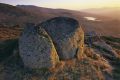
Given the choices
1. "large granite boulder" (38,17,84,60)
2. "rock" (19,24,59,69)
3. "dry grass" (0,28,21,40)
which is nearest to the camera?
"rock" (19,24,59,69)

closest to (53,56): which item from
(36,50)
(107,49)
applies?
(36,50)

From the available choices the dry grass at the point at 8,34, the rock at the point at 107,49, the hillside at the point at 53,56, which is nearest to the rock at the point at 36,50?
the hillside at the point at 53,56

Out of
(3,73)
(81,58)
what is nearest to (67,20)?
(81,58)

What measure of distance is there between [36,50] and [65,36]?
405 cm

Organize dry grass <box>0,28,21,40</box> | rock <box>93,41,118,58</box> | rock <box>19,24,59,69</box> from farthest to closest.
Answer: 1. dry grass <box>0,28,21,40</box>
2. rock <box>93,41,118,58</box>
3. rock <box>19,24,59,69</box>

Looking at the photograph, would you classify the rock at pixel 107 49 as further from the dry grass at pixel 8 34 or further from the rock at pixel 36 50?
the rock at pixel 36 50

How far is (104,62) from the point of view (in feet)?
132

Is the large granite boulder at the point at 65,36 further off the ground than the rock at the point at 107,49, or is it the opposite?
the large granite boulder at the point at 65,36

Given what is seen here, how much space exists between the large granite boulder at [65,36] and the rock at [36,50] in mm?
1987

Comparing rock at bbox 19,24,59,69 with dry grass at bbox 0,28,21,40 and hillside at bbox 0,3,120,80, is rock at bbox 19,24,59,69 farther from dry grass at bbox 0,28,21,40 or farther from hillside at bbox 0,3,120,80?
dry grass at bbox 0,28,21,40

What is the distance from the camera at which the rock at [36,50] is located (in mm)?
32969

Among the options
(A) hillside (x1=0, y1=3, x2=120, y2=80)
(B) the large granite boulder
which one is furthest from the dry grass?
(B) the large granite boulder

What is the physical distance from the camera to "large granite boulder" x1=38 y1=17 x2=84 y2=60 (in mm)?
35375

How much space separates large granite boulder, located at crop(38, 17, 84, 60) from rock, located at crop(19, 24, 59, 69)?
6.52 ft
